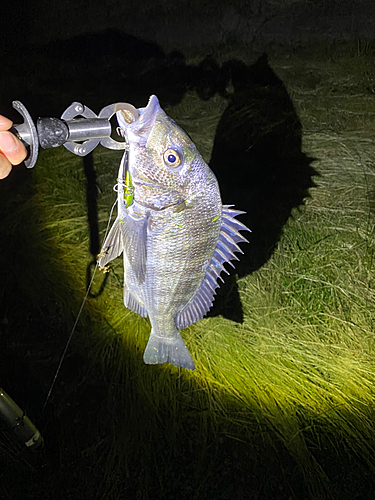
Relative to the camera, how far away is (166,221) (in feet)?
3.98

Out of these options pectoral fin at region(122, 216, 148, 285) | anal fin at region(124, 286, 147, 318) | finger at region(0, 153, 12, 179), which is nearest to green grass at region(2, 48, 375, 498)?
anal fin at region(124, 286, 147, 318)

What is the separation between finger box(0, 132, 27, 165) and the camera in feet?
3.01

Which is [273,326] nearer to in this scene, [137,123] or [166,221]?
[166,221]

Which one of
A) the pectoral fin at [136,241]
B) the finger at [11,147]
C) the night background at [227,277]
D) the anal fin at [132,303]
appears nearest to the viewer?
the finger at [11,147]

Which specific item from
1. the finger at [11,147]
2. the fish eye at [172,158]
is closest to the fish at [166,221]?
the fish eye at [172,158]

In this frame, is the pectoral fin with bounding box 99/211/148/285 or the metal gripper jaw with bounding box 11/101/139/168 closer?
the metal gripper jaw with bounding box 11/101/139/168

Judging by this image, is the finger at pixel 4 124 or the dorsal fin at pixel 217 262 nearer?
the finger at pixel 4 124

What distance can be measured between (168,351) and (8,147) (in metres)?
1.11

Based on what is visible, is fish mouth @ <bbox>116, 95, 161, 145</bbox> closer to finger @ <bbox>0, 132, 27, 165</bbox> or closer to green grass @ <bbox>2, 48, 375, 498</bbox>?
finger @ <bbox>0, 132, 27, 165</bbox>

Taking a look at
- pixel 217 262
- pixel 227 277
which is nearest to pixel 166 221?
pixel 217 262

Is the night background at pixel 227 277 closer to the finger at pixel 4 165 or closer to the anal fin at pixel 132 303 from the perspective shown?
the anal fin at pixel 132 303

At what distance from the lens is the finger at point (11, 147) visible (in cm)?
92

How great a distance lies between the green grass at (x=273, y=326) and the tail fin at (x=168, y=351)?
0.92 metres

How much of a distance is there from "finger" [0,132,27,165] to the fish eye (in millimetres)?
450
